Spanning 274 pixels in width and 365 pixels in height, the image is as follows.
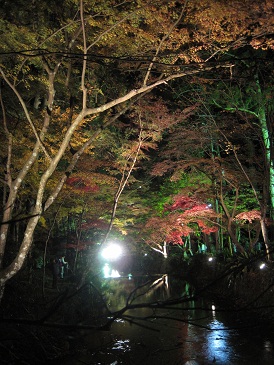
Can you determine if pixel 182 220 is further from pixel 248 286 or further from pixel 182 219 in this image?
pixel 248 286

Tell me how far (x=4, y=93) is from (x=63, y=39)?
486 cm

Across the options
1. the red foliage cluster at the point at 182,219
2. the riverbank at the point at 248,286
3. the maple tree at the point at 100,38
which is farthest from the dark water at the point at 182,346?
the red foliage cluster at the point at 182,219

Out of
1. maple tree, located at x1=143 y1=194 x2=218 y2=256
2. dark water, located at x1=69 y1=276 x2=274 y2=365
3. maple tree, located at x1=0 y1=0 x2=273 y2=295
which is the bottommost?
dark water, located at x1=69 y1=276 x2=274 y2=365

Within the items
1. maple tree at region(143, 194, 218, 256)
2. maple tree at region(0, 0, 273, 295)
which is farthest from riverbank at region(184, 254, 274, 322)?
maple tree at region(0, 0, 273, 295)

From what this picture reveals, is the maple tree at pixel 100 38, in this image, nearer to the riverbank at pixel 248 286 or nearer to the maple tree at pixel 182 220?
the riverbank at pixel 248 286

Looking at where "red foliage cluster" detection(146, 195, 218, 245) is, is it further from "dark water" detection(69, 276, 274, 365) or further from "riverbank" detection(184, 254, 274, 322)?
"dark water" detection(69, 276, 274, 365)

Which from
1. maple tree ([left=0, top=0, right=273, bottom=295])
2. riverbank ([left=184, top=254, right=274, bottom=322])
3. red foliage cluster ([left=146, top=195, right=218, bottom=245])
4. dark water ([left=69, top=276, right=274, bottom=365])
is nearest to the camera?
maple tree ([left=0, top=0, right=273, bottom=295])

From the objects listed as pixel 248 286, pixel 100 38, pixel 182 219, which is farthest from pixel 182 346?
pixel 100 38


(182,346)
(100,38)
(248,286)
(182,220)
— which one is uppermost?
(100,38)

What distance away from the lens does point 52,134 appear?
39.1 ft

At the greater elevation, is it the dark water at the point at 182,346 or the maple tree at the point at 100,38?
the maple tree at the point at 100,38

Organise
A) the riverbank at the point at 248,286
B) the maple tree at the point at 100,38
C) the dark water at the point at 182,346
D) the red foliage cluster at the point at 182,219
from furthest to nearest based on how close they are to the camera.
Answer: the red foliage cluster at the point at 182,219 < the riverbank at the point at 248,286 < the dark water at the point at 182,346 < the maple tree at the point at 100,38

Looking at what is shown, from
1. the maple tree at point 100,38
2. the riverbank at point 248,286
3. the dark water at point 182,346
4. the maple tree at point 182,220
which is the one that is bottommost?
the dark water at point 182,346

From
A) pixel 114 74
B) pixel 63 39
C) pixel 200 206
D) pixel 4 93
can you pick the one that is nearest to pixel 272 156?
pixel 200 206
